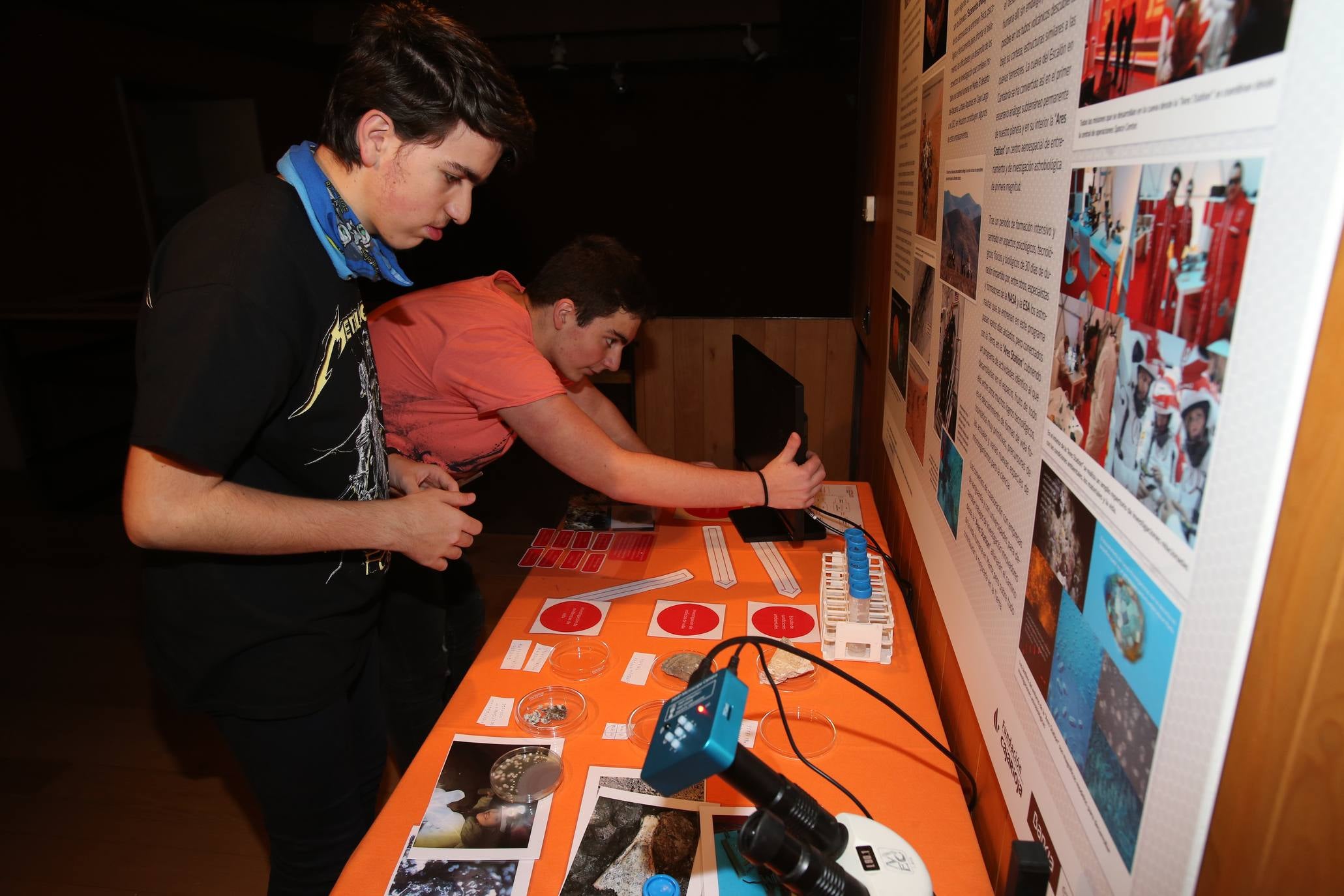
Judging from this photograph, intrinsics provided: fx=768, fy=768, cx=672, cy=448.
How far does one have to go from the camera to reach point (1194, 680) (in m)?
0.49

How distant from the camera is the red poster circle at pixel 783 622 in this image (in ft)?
4.51

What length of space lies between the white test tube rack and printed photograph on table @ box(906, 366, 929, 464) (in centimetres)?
29

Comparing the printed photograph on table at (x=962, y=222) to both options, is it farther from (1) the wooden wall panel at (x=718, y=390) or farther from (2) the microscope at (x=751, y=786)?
(1) the wooden wall panel at (x=718, y=390)

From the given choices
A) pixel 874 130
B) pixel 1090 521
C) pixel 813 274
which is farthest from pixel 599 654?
pixel 813 274

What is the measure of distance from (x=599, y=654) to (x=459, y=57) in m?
0.96

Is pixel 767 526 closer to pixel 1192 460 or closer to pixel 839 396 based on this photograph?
pixel 1192 460

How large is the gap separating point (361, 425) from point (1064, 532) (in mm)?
974

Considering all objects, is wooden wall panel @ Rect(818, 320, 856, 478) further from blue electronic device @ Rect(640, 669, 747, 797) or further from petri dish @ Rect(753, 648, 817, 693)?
blue electronic device @ Rect(640, 669, 747, 797)

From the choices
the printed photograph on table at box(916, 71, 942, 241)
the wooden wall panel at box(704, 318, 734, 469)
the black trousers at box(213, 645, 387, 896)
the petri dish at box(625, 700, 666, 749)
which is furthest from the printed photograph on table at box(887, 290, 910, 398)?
the wooden wall panel at box(704, 318, 734, 469)

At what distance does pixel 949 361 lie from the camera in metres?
1.21

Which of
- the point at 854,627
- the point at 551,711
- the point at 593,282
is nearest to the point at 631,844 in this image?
the point at 551,711

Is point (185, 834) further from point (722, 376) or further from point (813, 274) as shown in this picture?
point (813, 274)

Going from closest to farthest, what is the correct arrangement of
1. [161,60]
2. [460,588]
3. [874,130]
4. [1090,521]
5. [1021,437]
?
[1090,521]
[1021,437]
[460,588]
[874,130]
[161,60]

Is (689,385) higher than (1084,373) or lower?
lower
